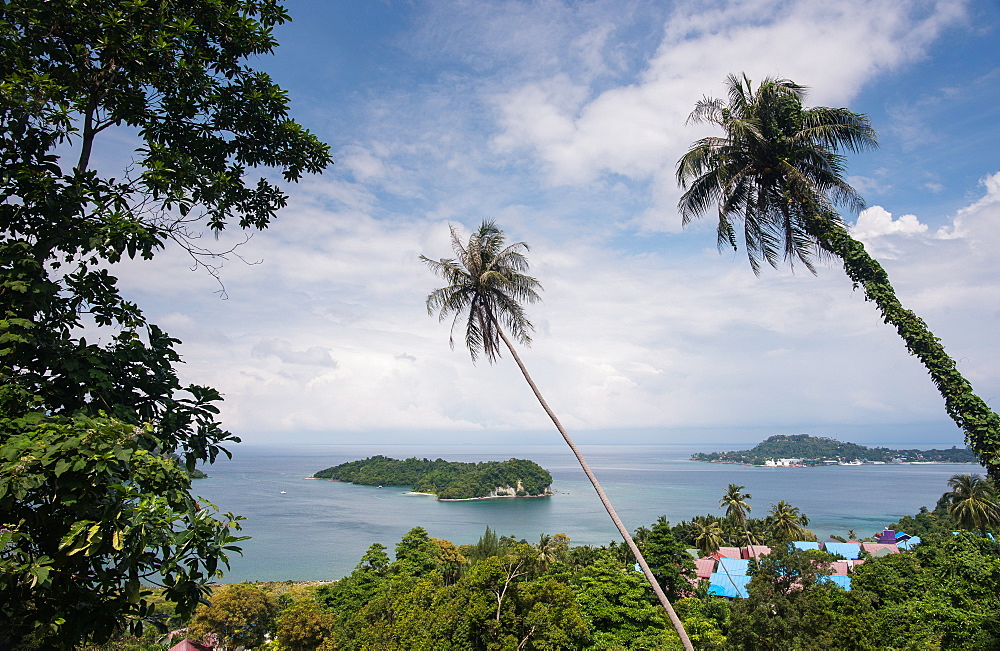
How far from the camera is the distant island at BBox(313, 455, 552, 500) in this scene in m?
112

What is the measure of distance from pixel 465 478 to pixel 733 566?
90305 mm

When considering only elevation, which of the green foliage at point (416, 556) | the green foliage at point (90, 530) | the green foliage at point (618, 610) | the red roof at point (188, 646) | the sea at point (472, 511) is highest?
the green foliage at point (90, 530)

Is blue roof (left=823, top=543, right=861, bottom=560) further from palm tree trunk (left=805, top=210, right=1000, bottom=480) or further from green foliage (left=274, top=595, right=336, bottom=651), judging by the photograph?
palm tree trunk (left=805, top=210, right=1000, bottom=480)

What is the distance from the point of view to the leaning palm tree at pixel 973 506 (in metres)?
28.4

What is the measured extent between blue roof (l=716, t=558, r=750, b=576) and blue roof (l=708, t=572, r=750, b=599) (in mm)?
310

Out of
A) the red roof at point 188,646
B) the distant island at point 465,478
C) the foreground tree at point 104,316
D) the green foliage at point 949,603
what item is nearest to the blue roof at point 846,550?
the green foliage at point 949,603

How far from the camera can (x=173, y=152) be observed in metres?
3.98

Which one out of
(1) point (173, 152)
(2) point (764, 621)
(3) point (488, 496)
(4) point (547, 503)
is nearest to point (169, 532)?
(1) point (173, 152)

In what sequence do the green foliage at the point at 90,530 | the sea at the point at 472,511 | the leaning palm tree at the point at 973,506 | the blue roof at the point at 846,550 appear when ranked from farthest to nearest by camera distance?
the sea at the point at 472,511 < the blue roof at the point at 846,550 < the leaning palm tree at the point at 973,506 < the green foliage at the point at 90,530

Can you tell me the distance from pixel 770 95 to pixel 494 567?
48.1ft

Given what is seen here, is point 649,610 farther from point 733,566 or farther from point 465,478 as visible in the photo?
point 465,478

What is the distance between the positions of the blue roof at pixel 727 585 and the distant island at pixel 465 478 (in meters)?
85.3

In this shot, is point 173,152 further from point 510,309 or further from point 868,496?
point 868,496

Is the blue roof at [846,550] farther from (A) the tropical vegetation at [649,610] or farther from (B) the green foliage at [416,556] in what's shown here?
(B) the green foliage at [416,556]
